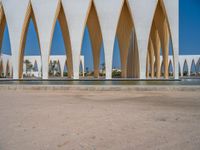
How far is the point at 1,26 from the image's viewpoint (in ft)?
90.8

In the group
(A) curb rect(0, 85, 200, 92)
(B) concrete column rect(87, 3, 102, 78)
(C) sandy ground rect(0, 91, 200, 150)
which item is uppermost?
(B) concrete column rect(87, 3, 102, 78)

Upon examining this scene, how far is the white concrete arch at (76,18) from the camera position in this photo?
21688mm

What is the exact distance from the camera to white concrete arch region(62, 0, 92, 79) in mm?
21688

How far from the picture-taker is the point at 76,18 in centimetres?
2180

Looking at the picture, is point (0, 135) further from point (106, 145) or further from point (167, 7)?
point (167, 7)

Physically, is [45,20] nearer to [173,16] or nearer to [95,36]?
[95,36]

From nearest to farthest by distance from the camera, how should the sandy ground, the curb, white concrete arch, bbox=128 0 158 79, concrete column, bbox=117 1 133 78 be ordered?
the sandy ground → the curb → white concrete arch, bbox=128 0 158 79 → concrete column, bbox=117 1 133 78

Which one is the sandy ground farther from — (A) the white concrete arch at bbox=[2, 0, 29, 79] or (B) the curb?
(A) the white concrete arch at bbox=[2, 0, 29, 79]

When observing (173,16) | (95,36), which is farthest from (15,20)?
(173,16)

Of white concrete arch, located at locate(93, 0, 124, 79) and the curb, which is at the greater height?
white concrete arch, located at locate(93, 0, 124, 79)

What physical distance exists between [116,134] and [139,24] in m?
19.4

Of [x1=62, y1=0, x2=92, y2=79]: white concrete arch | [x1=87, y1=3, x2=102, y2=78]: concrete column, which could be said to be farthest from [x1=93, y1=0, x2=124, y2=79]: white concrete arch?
[x1=87, y1=3, x2=102, y2=78]: concrete column

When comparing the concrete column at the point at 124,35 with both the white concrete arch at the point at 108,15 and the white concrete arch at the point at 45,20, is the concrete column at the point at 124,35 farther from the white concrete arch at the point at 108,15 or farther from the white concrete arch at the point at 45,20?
the white concrete arch at the point at 45,20

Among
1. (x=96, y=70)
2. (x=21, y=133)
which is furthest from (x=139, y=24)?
(x=21, y=133)
